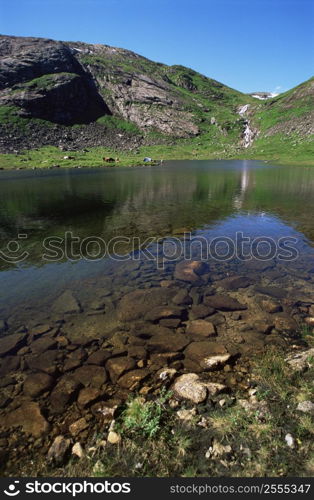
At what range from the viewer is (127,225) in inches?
1101

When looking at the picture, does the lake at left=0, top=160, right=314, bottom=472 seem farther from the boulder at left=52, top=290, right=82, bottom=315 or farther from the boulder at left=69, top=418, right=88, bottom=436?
the boulder at left=69, top=418, right=88, bottom=436

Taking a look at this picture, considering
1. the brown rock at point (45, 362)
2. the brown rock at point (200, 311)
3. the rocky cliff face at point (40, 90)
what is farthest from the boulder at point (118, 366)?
the rocky cliff face at point (40, 90)

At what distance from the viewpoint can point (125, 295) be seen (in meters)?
13.7

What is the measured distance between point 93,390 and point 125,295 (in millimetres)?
6118

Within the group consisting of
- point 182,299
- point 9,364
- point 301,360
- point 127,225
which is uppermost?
point 127,225

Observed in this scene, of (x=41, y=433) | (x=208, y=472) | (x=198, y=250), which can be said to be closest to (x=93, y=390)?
(x=41, y=433)

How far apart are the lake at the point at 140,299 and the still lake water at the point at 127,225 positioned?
13cm

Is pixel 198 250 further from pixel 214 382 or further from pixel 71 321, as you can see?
pixel 214 382

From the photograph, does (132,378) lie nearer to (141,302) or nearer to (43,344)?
(43,344)

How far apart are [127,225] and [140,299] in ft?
51.4

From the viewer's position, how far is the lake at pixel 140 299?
876 centimetres

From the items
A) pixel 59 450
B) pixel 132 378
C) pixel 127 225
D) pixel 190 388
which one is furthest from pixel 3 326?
pixel 127 225

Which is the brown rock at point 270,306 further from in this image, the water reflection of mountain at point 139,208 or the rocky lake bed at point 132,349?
the water reflection of mountain at point 139,208

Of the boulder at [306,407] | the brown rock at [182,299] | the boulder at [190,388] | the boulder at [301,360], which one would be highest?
the boulder at [306,407]
